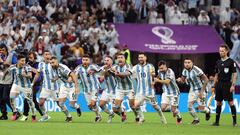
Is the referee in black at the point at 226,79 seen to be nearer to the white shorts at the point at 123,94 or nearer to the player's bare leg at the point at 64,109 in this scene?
the white shorts at the point at 123,94

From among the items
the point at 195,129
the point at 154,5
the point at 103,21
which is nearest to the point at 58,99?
the point at 195,129

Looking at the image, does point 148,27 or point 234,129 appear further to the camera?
point 148,27

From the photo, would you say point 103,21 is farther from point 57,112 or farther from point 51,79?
point 51,79

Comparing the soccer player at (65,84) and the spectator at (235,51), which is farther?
the spectator at (235,51)

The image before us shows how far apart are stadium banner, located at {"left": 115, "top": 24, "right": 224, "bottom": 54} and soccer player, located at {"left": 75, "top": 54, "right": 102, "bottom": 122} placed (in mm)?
13960

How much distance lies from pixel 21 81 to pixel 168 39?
16649 millimetres

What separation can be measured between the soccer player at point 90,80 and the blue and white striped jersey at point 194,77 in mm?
2960

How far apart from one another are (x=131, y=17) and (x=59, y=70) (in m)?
15.8

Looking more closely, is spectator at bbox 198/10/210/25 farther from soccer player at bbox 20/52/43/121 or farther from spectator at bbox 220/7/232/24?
soccer player at bbox 20/52/43/121

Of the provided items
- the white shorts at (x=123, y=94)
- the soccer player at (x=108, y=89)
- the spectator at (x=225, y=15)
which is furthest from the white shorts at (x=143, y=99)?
the spectator at (x=225, y=15)

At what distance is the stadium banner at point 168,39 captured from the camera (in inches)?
1702

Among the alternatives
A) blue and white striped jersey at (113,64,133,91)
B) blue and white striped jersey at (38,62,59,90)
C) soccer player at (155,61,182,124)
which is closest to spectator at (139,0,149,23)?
soccer player at (155,61,182,124)

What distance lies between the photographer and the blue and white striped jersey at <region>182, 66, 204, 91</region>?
Result: 28.3 metres

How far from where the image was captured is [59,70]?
93.0 ft
